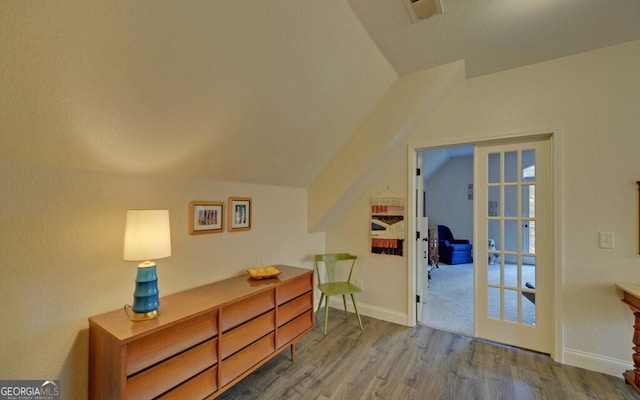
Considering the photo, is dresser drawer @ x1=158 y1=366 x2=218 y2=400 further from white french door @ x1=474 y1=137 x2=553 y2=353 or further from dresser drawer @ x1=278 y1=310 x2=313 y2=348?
white french door @ x1=474 y1=137 x2=553 y2=353

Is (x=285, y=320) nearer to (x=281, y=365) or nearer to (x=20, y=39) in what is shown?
(x=281, y=365)

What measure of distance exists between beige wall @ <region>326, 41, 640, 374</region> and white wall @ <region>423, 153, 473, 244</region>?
4.77 m

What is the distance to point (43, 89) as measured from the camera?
1116 millimetres

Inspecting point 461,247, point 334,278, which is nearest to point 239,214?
point 334,278

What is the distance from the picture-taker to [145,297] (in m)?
1.46

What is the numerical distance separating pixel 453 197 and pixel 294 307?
6.15 meters

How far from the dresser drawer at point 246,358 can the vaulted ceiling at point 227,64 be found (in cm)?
138

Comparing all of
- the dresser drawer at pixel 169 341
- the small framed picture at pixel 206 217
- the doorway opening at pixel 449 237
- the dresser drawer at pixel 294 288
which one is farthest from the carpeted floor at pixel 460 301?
the small framed picture at pixel 206 217

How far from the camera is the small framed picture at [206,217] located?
2.04m

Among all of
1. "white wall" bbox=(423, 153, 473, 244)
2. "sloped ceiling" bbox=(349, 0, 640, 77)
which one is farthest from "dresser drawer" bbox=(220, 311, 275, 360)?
"white wall" bbox=(423, 153, 473, 244)

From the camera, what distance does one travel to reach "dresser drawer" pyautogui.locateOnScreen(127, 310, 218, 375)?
4.27 feet

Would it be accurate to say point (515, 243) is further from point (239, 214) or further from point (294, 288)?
point (239, 214)

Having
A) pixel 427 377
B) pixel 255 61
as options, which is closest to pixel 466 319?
pixel 427 377

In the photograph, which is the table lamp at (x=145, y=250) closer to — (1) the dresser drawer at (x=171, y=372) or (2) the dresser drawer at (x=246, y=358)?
(1) the dresser drawer at (x=171, y=372)
